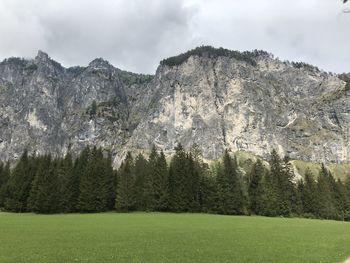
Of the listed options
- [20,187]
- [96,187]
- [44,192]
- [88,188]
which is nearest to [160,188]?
[96,187]

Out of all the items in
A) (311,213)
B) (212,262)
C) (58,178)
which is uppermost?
(58,178)

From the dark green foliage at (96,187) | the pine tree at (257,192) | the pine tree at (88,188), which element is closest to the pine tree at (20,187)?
the pine tree at (88,188)

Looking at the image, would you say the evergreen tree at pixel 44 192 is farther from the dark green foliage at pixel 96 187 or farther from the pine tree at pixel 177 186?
the pine tree at pixel 177 186

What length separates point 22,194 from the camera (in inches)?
3433

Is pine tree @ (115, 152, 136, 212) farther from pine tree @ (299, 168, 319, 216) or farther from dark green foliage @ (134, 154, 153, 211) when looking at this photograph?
pine tree @ (299, 168, 319, 216)

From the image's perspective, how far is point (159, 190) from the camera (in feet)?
282

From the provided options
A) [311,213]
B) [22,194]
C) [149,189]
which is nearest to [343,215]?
[311,213]

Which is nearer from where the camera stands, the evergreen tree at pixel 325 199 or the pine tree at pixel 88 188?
the pine tree at pixel 88 188

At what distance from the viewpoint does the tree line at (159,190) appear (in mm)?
84500

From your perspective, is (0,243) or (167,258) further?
(0,243)

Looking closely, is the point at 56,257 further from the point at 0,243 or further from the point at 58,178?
the point at 58,178

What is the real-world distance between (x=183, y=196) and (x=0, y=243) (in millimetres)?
59295

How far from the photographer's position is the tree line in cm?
8450

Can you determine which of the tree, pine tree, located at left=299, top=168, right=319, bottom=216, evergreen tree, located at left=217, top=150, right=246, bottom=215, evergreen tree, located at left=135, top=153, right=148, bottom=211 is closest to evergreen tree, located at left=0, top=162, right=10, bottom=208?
evergreen tree, located at left=135, top=153, right=148, bottom=211
